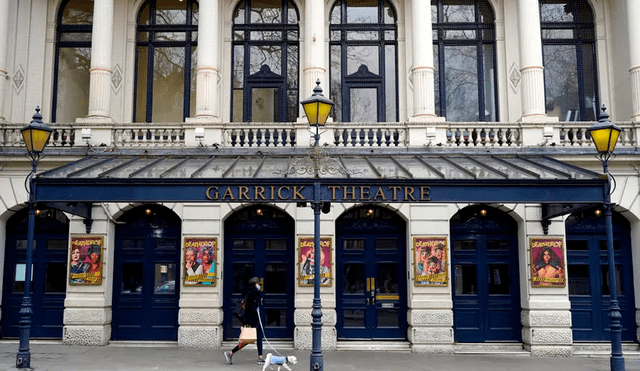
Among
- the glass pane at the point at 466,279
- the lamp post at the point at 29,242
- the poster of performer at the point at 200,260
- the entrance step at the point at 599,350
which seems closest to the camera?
the lamp post at the point at 29,242

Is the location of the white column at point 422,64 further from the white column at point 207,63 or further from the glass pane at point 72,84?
the glass pane at point 72,84

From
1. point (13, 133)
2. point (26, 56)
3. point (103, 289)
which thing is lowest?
point (103, 289)

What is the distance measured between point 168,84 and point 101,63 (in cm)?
234

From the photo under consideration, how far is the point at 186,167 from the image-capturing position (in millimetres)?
13797

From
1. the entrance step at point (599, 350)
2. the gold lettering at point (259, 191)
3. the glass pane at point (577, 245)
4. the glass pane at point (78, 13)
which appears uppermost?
the glass pane at point (78, 13)

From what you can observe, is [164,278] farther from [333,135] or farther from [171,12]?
[171,12]

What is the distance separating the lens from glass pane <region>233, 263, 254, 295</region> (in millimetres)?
16188

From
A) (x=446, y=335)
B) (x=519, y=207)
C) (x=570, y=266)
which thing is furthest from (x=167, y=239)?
(x=570, y=266)

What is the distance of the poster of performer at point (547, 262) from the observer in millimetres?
15141

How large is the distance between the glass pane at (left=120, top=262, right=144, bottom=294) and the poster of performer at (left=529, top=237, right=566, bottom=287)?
11443 mm

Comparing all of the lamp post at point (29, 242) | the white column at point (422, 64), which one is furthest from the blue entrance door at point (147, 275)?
the white column at point (422, 64)

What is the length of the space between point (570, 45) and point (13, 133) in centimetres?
1820

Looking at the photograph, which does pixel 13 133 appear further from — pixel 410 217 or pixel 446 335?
pixel 446 335

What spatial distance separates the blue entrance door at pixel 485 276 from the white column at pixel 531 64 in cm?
330
